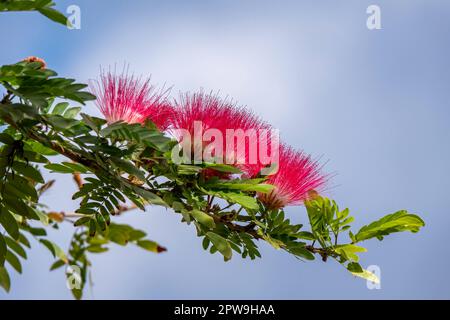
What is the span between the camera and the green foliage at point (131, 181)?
4.85ft

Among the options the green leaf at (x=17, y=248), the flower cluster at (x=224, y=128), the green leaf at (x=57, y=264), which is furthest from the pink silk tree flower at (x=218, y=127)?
the green leaf at (x=57, y=264)

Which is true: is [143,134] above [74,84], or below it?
below

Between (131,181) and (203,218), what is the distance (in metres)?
0.23

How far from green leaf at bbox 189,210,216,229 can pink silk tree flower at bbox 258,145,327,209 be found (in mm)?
220

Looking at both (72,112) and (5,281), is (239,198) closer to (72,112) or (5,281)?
(72,112)

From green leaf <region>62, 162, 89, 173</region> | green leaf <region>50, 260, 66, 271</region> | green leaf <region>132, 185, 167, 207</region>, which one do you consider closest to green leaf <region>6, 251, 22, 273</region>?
green leaf <region>50, 260, 66, 271</region>

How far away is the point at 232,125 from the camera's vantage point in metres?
1.57

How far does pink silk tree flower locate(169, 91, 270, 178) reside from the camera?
157 cm

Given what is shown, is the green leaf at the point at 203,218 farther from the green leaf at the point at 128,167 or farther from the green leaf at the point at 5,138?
the green leaf at the point at 5,138
